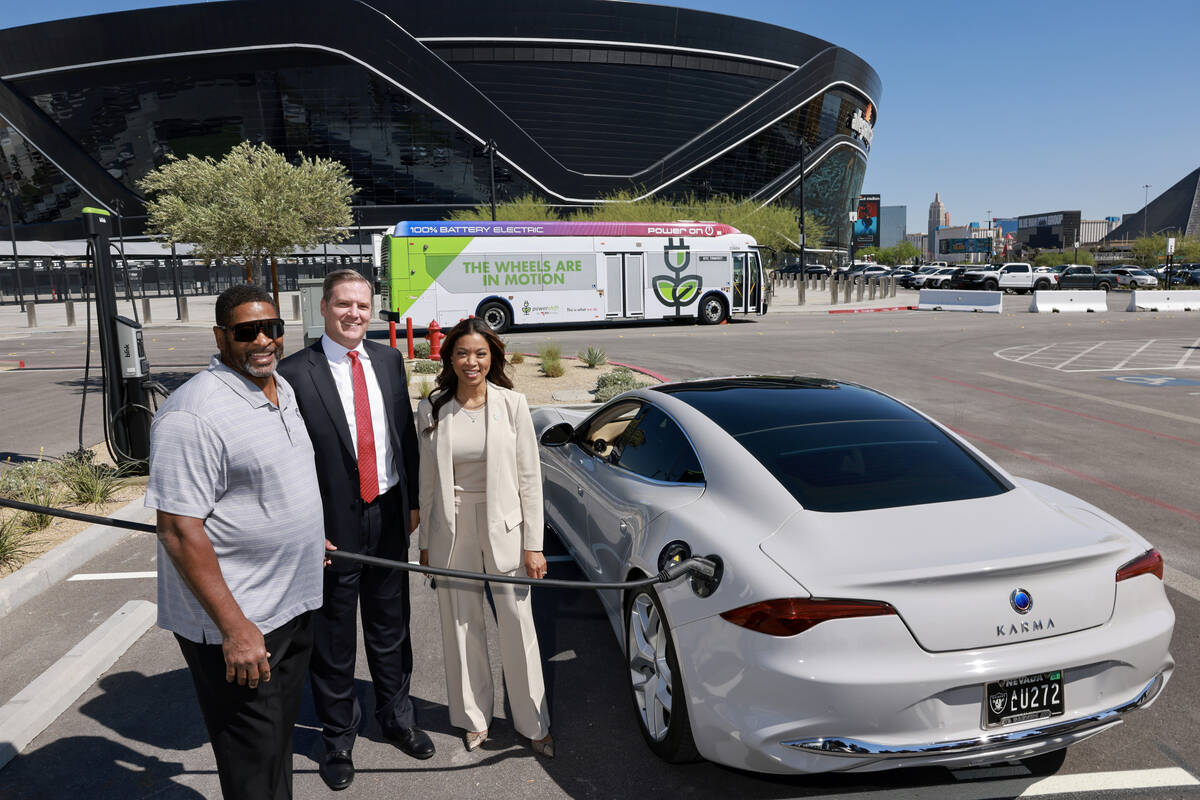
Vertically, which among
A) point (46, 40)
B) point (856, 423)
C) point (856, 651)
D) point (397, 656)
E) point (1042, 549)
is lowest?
point (397, 656)

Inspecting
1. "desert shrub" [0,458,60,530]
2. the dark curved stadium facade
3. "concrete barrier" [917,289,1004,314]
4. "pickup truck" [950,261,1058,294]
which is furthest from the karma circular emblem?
the dark curved stadium facade

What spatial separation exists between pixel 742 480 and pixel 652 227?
83.3ft

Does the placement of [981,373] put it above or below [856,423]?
below

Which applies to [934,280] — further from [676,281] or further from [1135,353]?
[1135,353]

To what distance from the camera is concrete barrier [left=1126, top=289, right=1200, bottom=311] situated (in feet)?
115

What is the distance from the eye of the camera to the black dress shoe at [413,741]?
3.50m

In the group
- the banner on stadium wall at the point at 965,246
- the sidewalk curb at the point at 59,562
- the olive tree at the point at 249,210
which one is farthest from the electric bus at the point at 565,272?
the banner on stadium wall at the point at 965,246

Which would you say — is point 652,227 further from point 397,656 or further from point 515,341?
point 397,656

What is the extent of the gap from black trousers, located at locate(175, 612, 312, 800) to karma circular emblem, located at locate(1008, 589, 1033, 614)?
2478 mm

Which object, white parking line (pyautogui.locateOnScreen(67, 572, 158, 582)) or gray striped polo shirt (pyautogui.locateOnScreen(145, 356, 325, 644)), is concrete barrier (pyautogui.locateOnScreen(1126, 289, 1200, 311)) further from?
gray striped polo shirt (pyautogui.locateOnScreen(145, 356, 325, 644))

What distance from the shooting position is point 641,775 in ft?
11.0

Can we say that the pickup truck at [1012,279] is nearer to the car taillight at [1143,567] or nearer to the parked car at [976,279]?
the parked car at [976,279]

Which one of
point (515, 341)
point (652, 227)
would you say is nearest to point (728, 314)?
point (652, 227)

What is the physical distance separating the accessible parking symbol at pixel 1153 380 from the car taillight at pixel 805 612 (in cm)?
1409
